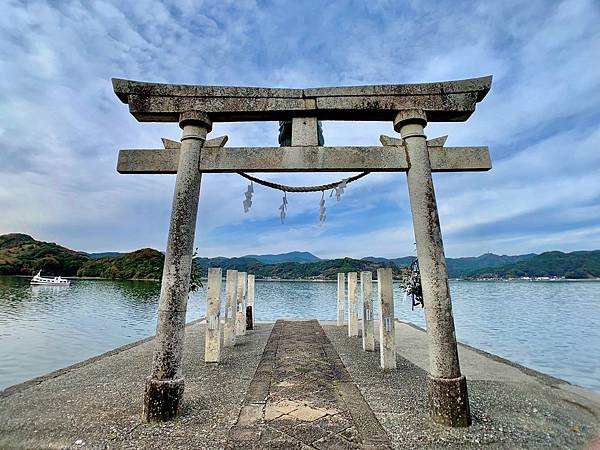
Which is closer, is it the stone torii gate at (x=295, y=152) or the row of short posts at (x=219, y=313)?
the stone torii gate at (x=295, y=152)

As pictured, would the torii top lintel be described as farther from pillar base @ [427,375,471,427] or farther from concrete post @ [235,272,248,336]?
concrete post @ [235,272,248,336]

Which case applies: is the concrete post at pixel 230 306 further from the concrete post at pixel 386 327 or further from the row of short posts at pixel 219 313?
the concrete post at pixel 386 327

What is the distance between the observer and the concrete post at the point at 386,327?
653 centimetres

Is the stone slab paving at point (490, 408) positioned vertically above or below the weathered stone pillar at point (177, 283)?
below

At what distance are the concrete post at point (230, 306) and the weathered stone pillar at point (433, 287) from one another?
5.56 metres

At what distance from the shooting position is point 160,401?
12.9 ft

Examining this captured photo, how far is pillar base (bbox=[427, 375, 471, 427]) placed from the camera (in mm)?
3785

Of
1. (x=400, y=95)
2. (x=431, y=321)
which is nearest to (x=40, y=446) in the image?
(x=431, y=321)

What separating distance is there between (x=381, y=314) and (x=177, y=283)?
4.20 m

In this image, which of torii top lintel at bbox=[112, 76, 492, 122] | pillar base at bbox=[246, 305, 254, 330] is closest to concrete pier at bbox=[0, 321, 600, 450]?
torii top lintel at bbox=[112, 76, 492, 122]

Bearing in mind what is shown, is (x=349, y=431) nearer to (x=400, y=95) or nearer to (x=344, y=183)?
(x=344, y=183)

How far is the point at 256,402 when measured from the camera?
4648 mm

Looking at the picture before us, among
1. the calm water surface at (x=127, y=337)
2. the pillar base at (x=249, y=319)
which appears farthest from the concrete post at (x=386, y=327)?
the pillar base at (x=249, y=319)

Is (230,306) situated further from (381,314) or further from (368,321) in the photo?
(381,314)
